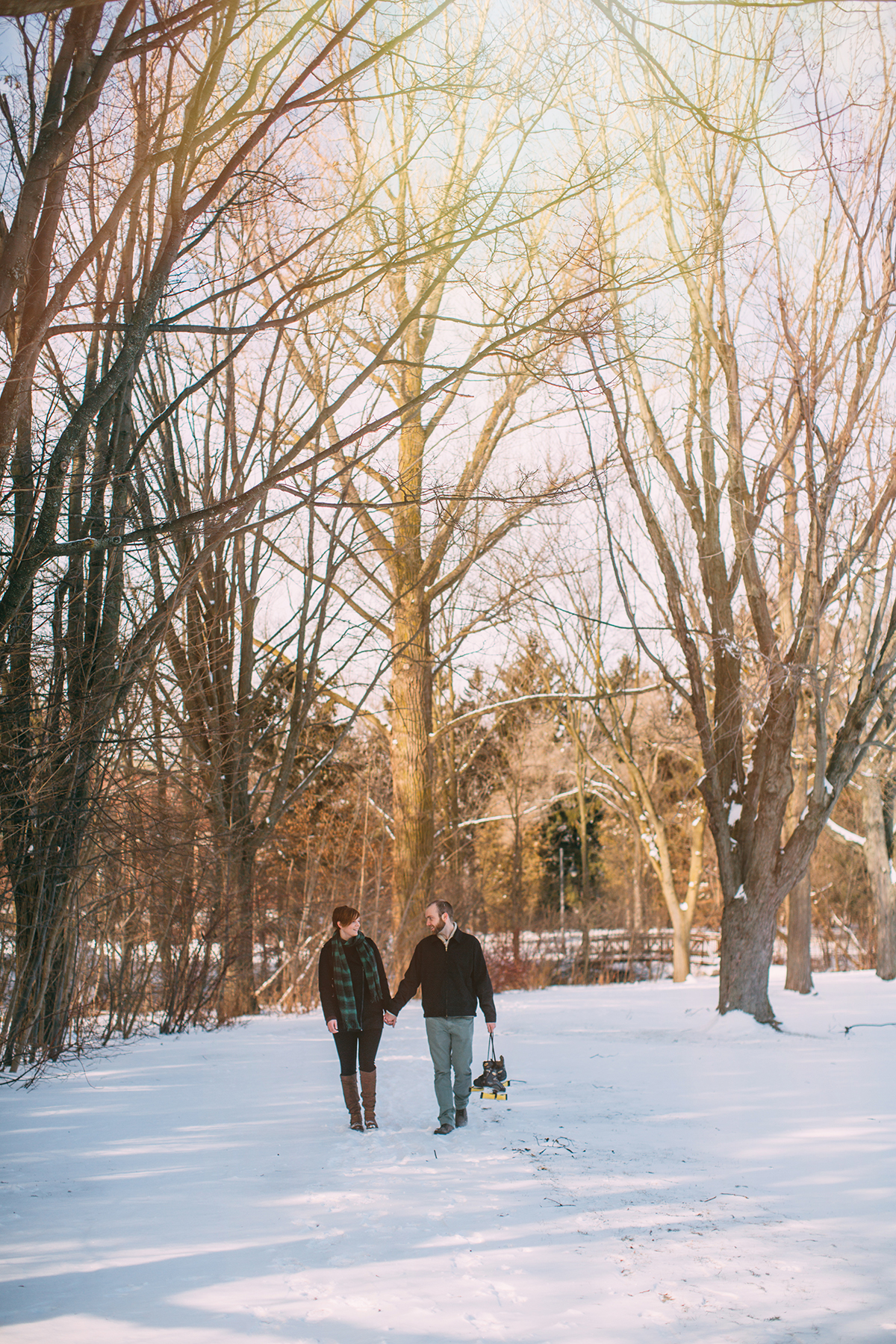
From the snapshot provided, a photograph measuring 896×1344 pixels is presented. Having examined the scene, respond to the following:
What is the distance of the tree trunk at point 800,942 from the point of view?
1555cm

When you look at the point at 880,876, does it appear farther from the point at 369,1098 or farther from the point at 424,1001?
the point at 369,1098

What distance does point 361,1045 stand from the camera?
19.9 feet

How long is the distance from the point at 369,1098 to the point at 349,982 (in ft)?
2.24

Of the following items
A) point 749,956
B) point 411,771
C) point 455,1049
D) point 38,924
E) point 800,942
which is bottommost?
point 800,942

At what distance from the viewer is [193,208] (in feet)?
19.8

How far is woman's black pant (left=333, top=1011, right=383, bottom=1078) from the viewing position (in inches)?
234

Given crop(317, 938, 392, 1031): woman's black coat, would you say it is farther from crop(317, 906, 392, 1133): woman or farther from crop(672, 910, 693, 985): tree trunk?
crop(672, 910, 693, 985): tree trunk

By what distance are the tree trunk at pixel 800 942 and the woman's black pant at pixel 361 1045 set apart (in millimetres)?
10937

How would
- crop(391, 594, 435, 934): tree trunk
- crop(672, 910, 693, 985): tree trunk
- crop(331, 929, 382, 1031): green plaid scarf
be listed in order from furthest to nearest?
crop(672, 910, 693, 985): tree trunk < crop(391, 594, 435, 934): tree trunk < crop(331, 929, 382, 1031): green plaid scarf

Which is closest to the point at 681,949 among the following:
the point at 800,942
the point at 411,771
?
the point at 800,942

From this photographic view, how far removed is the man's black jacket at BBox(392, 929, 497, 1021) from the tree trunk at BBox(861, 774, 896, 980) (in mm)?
15466

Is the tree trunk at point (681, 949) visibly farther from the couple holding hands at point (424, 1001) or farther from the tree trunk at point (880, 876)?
the couple holding hands at point (424, 1001)

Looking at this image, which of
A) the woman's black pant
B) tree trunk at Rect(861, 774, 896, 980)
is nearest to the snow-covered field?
the woman's black pant

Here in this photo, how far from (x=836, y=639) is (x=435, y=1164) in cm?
687
